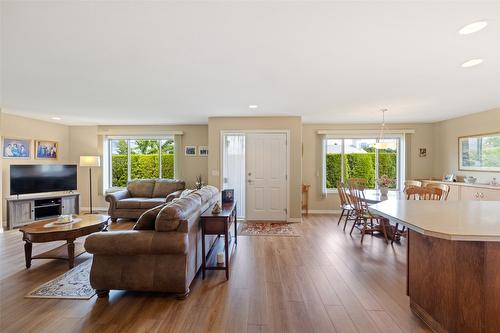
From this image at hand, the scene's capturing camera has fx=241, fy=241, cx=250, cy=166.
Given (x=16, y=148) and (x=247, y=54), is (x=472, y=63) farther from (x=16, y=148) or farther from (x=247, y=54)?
(x=16, y=148)

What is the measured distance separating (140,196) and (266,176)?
127 inches

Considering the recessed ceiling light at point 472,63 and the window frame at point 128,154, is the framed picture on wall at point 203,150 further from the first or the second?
the recessed ceiling light at point 472,63

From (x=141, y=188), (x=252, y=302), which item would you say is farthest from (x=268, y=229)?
(x=141, y=188)

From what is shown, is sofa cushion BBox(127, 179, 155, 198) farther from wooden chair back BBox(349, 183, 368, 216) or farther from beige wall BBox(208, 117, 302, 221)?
wooden chair back BBox(349, 183, 368, 216)

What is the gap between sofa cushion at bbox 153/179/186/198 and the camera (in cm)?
607

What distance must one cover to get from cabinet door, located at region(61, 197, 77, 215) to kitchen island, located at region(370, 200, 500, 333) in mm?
6655

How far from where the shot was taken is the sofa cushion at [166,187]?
607cm

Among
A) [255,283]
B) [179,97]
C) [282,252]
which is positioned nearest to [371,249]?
[282,252]

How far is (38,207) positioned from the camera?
17.4ft

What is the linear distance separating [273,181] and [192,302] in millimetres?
3575

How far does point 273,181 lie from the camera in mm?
5625

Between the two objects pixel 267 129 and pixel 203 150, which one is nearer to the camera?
pixel 267 129

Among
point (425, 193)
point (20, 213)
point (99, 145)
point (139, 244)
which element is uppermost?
point (99, 145)

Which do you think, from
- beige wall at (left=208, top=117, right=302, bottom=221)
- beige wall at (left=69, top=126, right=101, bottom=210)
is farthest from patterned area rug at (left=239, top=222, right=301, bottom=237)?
beige wall at (left=69, top=126, right=101, bottom=210)
